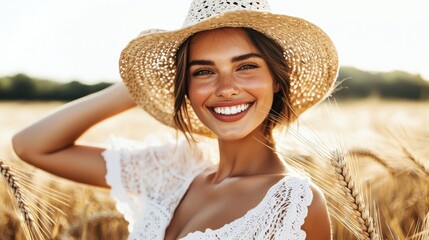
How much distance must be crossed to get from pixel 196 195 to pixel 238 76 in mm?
576

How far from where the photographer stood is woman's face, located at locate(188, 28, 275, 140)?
2.06 m

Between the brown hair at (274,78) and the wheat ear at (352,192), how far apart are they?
2.06 feet

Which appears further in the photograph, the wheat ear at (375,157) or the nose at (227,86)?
the wheat ear at (375,157)

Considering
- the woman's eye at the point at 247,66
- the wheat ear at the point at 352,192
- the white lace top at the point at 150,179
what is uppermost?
the woman's eye at the point at 247,66

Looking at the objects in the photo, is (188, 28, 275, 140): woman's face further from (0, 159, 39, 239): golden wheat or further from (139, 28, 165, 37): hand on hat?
(0, 159, 39, 239): golden wheat

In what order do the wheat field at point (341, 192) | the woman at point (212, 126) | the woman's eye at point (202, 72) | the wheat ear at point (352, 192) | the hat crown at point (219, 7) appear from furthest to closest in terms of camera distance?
1. the woman's eye at point (202, 72)
2. the hat crown at point (219, 7)
3. the woman at point (212, 126)
4. the wheat field at point (341, 192)
5. the wheat ear at point (352, 192)

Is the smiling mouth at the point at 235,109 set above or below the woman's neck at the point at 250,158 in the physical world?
above

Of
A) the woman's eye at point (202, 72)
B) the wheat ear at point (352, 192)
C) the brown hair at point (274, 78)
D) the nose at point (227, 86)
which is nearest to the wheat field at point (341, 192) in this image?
the wheat ear at point (352, 192)

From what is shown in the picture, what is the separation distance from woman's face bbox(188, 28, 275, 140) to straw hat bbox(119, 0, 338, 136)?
0.07 m

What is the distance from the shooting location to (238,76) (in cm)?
206

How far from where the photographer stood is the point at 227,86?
2053 mm

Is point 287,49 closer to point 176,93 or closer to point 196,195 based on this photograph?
point 176,93

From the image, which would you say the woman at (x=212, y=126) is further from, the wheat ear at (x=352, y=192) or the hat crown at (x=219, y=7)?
the wheat ear at (x=352, y=192)

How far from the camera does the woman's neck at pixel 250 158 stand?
2189 millimetres
